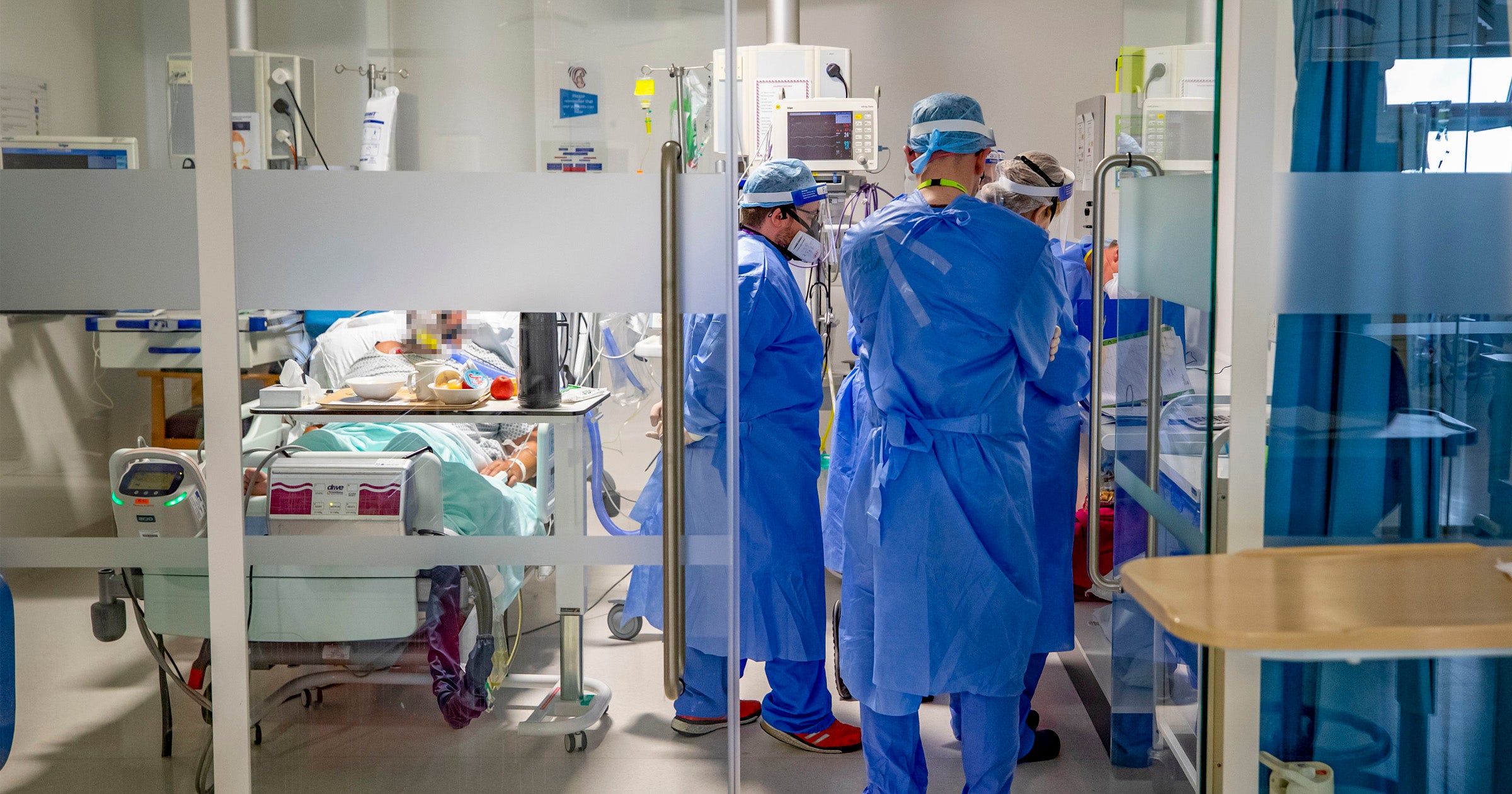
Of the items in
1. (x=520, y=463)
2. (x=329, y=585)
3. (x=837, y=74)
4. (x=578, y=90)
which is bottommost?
(x=329, y=585)

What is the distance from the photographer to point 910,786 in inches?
96.1

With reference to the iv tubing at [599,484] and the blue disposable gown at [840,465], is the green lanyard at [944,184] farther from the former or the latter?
the iv tubing at [599,484]

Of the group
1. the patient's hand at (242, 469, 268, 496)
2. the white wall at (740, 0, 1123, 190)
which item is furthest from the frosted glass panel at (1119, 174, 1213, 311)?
the white wall at (740, 0, 1123, 190)

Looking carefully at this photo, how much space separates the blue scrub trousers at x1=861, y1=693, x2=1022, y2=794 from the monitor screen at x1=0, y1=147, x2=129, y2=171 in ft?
5.84

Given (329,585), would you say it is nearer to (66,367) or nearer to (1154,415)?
(66,367)

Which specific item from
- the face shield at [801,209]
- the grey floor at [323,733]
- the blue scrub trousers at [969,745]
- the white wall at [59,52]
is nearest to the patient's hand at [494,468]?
the grey floor at [323,733]

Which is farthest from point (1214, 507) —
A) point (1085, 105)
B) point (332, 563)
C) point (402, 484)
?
point (1085, 105)

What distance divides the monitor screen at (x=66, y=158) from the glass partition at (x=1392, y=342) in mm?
1900

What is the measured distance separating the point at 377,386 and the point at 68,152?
2.13 ft

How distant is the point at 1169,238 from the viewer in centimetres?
202

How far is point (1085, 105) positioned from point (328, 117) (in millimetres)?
2868

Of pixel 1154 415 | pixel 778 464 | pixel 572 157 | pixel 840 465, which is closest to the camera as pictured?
pixel 572 157

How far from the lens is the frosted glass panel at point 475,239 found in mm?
1929

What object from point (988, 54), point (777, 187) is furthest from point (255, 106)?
point (988, 54)
